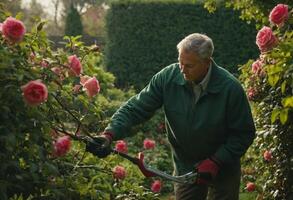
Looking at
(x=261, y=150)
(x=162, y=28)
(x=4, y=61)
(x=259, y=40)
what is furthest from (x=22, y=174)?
(x=162, y=28)

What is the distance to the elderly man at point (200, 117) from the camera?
3655 mm

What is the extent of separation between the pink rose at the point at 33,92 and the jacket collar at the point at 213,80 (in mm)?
1153

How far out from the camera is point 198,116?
12.5 feet

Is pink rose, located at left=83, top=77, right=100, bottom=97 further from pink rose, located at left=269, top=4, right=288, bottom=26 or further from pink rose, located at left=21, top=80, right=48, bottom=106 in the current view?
pink rose, located at left=269, top=4, right=288, bottom=26

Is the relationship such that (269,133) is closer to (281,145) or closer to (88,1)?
(281,145)

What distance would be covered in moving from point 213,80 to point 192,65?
9.6 inches

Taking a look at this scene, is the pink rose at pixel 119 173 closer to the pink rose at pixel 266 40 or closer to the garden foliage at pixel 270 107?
the garden foliage at pixel 270 107

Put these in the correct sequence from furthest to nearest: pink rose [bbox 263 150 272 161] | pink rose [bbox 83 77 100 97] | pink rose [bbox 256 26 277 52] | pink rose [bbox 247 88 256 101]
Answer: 1. pink rose [bbox 247 88 256 101]
2. pink rose [bbox 263 150 272 161]
3. pink rose [bbox 256 26 277 52]
4. pink rose [bbox 83 77 100 97]

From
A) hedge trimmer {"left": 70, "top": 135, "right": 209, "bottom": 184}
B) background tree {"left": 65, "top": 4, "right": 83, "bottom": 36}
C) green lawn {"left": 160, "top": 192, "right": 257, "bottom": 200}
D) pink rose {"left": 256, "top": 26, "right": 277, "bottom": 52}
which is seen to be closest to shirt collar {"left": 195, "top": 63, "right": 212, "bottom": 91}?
hedge trimmer {"left": 70, "top": 135, "right": 209, "bottom": 184}

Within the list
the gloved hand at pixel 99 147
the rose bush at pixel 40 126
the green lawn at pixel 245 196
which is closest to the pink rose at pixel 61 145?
the rose bush at pixel 40 126

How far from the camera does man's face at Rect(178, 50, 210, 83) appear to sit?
357 cm

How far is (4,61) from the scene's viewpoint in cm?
293

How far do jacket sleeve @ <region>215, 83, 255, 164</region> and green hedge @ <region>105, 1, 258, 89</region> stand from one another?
9505mm

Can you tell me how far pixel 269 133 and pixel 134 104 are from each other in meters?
1.34
